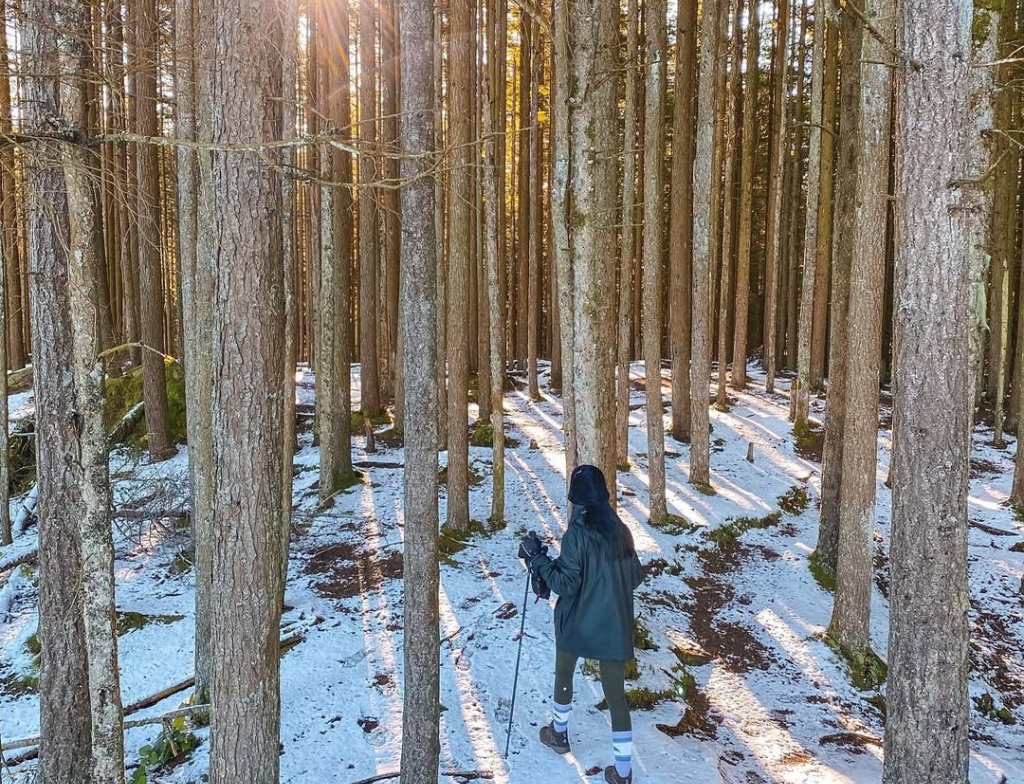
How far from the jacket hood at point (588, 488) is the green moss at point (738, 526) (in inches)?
244

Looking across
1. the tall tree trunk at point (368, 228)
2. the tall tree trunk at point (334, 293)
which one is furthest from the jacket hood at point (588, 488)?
the tall tree trunk at point (334, 293)

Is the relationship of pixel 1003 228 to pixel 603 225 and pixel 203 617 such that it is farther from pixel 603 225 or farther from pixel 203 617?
pixel 203 617

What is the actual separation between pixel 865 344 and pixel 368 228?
29.5 ft

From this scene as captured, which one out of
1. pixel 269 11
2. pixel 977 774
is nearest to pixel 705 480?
pixel 977 774

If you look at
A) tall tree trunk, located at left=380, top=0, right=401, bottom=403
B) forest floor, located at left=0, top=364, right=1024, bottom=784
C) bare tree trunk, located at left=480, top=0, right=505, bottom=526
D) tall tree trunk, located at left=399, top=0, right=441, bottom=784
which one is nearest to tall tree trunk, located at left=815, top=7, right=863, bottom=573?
forest floor, located at left=0, top=364, right=1024, bottom=784

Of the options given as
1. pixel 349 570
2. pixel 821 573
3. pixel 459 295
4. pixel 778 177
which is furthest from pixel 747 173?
pixel 349 570

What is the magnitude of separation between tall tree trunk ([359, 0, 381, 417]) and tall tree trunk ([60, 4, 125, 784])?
390 cm

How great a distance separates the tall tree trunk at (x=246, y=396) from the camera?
3891 millimetres

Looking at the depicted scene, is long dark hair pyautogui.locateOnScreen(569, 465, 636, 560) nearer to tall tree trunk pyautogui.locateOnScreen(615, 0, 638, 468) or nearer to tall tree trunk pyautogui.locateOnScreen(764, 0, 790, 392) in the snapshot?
tall tree trunk pyautogui.locateOnScreen(615, 0, 638, 468)

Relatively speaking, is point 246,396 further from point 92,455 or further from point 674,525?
point 674,525

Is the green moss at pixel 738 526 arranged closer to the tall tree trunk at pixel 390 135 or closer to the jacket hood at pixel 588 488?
the jacket hood at pixel 588 488

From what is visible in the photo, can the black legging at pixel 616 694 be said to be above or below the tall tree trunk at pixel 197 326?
below

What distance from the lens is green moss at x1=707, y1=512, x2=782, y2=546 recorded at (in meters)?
10.6

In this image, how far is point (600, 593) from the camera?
494cm
